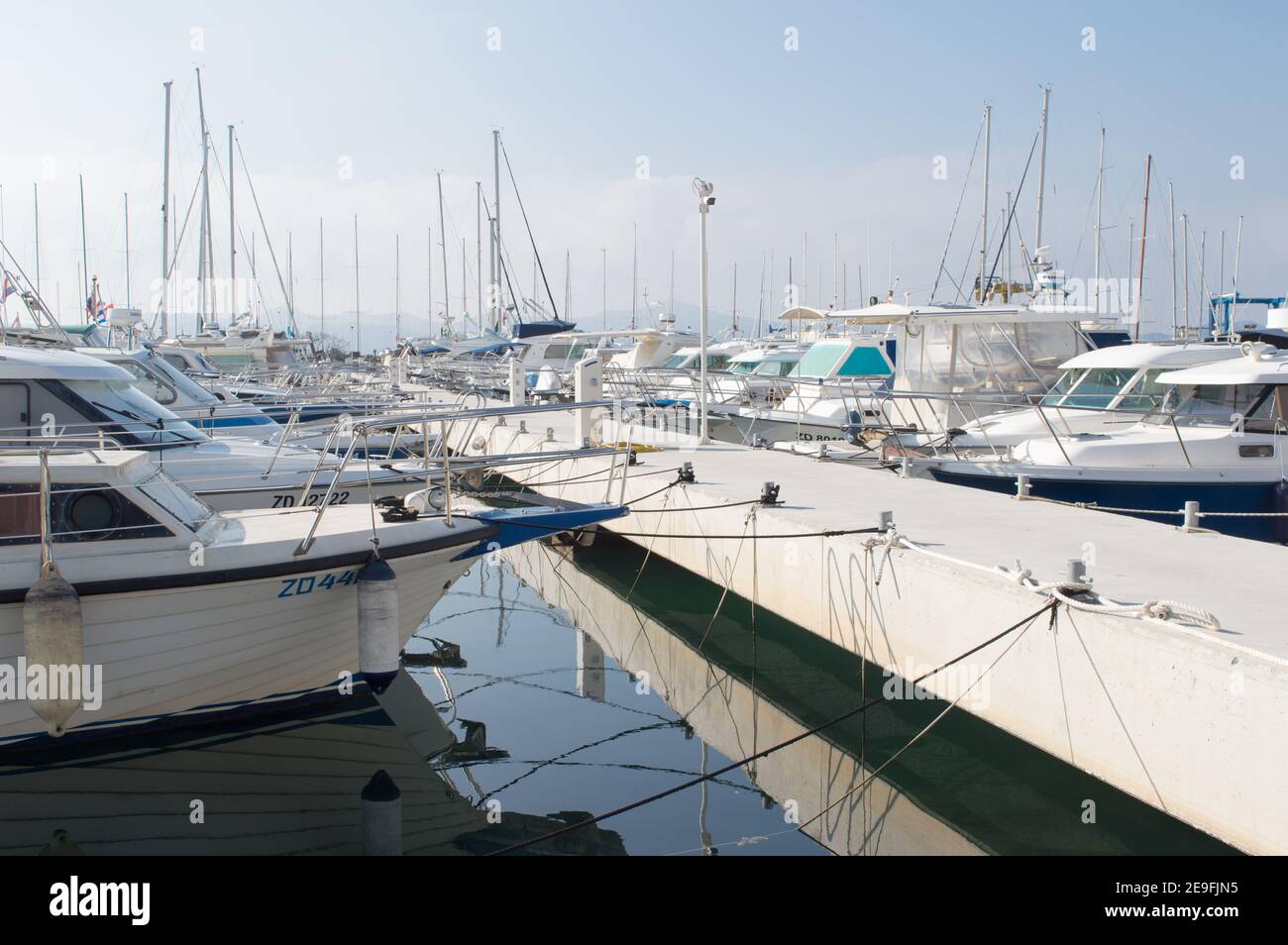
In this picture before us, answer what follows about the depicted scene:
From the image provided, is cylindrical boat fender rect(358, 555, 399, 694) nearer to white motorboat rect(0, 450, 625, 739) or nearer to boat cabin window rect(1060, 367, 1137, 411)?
white motorboat rect(0, 450, 625, 739)

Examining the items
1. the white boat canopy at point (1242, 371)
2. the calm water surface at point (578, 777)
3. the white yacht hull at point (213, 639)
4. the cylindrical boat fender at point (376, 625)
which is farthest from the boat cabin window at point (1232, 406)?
the white yacht hull at point (213, 639)

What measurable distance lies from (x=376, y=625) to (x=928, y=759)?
404cm

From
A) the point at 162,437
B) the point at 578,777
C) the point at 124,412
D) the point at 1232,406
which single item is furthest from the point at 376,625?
the point at 1232,406

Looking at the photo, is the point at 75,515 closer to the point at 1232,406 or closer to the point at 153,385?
the point at 153,385

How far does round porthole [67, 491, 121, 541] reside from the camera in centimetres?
740

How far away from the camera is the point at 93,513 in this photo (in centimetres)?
745

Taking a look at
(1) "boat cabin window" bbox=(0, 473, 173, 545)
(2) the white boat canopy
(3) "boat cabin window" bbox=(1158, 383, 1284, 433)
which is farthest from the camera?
(3) "boat cabin window" bbox=(1158, 383, 1284, 433)

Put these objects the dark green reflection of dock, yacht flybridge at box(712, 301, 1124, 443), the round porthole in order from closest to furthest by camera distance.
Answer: the dark green reflection of dock, the round porthole, yacht flybridge at box(712, 301, 1124, 443)

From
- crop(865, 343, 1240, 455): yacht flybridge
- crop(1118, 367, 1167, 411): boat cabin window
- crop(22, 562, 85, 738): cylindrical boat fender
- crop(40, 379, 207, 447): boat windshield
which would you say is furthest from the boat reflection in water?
crop(1118, 367, 1167, 411): boat cabin window

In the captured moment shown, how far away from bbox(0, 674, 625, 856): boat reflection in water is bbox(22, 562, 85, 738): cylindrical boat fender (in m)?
0.75

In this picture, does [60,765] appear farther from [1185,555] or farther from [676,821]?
[1185,555]

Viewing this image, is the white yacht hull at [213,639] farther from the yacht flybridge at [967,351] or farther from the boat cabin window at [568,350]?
the boat cabin window at [568,350]
